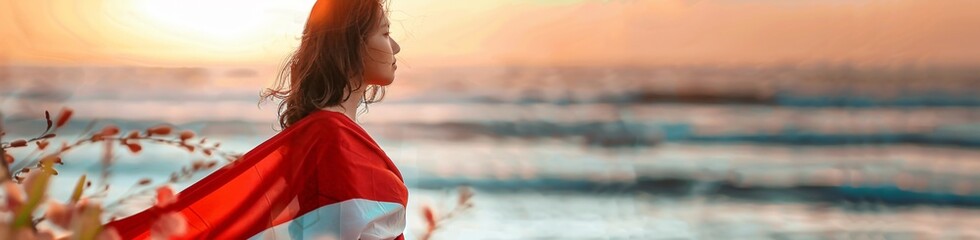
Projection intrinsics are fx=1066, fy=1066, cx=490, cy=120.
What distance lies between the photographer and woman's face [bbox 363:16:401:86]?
1.20m

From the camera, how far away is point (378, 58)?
47.3 inches

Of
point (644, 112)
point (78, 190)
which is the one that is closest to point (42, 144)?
point (78, 190)

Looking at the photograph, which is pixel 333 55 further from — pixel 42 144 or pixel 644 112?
pixel 644 112

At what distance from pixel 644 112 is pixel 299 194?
347 centimetres

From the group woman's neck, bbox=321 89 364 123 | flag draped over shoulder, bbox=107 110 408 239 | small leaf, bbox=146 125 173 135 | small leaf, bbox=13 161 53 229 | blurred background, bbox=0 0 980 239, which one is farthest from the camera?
blurred background, bbox=0 0 980 239

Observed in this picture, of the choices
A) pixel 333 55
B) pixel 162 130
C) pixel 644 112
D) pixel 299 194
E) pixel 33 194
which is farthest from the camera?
A: pixel 644 112

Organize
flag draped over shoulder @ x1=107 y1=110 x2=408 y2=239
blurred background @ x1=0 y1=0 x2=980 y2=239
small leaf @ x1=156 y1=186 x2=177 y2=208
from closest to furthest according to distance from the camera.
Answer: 1. small leaf @ x1=156 y1=186 x2=177 y2=208
2. flag draped over shoulder @ x1=107 y1=110 x2=408 y2=239
3. blurred background @ x1=0 y1=0 x2=980 y2=239

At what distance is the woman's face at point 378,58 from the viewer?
1.20 m

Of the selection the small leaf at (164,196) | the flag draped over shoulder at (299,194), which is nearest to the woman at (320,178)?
the flag draped over shoulder at (299,194)

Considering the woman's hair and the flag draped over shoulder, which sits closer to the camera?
the flag draped over shoulder

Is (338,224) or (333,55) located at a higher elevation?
(333,55)

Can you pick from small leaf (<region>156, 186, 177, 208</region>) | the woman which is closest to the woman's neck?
the woman

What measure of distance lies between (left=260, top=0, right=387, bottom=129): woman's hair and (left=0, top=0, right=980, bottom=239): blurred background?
1669 millimetres

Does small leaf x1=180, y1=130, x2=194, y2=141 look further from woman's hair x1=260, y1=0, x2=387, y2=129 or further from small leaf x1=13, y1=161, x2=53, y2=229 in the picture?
woman's hair x1=260, y1=0, x2=387, y2=129
